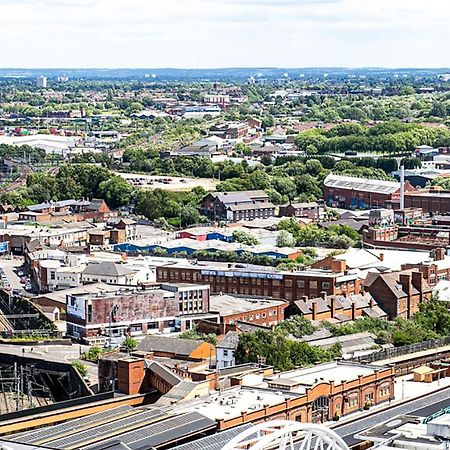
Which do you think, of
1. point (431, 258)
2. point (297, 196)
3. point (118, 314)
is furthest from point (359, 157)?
point (118, 314)

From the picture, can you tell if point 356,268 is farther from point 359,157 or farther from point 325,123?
point 325,123

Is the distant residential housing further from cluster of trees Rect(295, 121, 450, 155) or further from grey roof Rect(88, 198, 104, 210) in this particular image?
cluster of trees Rect(295, 121, 450, 155)

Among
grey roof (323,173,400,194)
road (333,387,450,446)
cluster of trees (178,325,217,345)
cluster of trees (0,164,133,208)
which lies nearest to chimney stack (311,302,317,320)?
cluster of trees (178,325,217,345)

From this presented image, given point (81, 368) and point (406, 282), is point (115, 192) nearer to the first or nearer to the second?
point (406, 282)

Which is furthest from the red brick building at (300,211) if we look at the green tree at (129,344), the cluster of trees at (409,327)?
the green tree at (129,344)

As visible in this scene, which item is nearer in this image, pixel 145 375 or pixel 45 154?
pixel 145 375

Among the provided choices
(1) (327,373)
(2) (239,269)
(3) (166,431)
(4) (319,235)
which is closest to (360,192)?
(4) (319,235)
